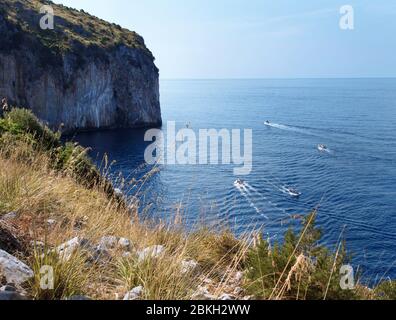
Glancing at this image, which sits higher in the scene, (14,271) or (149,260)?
(14,271)

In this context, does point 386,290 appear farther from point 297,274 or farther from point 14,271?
point 14,271

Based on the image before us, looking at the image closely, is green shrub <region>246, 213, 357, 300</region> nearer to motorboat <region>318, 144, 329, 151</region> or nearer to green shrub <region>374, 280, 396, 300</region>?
green shrub <region>374, 280, 396, 300</region>

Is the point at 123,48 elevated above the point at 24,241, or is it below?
above

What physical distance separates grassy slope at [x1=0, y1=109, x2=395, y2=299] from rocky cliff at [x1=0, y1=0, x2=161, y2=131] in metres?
57.3

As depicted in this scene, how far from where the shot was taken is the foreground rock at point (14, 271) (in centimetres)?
350

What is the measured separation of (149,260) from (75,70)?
7295cm

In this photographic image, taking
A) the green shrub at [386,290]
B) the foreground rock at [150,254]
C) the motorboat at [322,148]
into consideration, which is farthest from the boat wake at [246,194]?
the foreground rock at [150,254]

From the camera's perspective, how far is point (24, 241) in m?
4.46

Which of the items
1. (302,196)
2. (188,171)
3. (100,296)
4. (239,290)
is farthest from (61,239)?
(188,171)

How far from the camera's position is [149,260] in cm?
416

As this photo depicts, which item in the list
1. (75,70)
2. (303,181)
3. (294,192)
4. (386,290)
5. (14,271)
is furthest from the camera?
(75,70)

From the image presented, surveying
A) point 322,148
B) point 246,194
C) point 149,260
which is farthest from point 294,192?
point 149,260

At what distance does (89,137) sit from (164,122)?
28661 millimetres

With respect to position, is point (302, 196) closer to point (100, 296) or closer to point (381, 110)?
point (100, 296)
